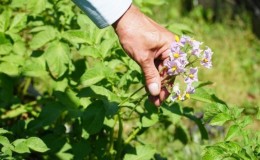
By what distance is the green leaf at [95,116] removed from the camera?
1.94 m

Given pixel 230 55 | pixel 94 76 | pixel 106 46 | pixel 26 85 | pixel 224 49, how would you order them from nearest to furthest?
pixel 94 76 < pixel 106 46 < pixel 26 85 < pixel 230 55 < pixel 224 49

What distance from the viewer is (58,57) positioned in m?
2.28

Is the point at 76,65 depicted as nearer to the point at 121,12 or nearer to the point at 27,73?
the point at 27,73

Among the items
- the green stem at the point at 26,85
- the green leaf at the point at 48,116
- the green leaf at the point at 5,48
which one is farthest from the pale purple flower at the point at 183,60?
the green stem at the point at 26,85

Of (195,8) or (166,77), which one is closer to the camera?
(166,77)

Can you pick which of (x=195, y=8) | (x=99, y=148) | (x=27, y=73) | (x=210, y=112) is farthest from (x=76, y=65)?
(x=195, y=8)

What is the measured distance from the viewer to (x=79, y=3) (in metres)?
1.59

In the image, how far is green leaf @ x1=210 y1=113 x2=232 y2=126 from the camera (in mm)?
1757

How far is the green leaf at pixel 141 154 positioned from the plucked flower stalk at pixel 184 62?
0.52 meters

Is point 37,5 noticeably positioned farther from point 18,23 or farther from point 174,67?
point 174,67

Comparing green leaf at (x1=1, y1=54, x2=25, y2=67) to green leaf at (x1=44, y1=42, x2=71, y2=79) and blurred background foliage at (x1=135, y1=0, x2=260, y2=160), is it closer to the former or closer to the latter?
green leaf at (x1=44, y1=42, x2=71, y2=79)

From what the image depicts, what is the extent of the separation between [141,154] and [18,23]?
0.89 metres

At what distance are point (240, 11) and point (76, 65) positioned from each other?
141 inches

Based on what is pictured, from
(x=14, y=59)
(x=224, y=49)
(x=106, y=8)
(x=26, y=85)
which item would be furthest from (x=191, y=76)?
(x=224, y=49)
